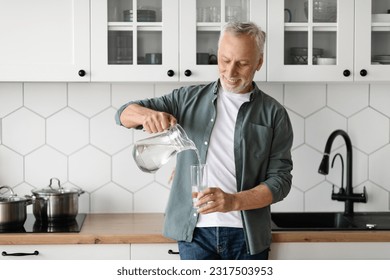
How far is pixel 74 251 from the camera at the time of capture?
118 inches

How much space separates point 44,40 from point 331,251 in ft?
5.13

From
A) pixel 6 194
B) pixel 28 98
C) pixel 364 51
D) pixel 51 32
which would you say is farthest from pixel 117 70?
pixel 364 51

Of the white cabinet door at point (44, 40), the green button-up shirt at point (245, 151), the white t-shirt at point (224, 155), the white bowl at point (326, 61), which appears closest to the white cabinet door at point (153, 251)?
the green button-up shirt at point (245, 151)

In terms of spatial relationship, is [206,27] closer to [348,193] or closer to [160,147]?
[160,147]

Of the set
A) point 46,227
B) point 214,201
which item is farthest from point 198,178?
point 46,227

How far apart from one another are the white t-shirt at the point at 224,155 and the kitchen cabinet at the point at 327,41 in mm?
508

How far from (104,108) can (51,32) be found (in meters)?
0.53

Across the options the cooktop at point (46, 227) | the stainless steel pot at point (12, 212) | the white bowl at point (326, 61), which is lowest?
the cooktop at point (46, 227)

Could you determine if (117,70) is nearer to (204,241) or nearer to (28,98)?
(28,98)

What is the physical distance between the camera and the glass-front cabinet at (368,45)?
3236mm

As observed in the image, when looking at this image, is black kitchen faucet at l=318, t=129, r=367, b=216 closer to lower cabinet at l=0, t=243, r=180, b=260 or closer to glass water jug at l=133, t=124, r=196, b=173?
lower cabinet at l=0, t=243, r=180, b=260

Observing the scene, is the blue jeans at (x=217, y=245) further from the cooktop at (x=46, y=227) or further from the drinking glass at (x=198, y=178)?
the cooktop at (x=46, y=227)

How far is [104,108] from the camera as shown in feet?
11.7
